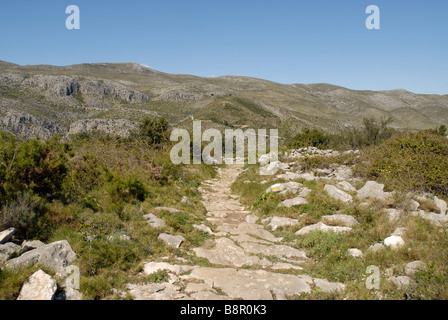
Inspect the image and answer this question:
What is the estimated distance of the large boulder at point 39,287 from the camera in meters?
3.16

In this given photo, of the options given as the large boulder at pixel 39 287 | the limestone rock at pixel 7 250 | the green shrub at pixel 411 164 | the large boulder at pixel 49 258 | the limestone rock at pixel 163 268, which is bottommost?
the limestone rock at pixel 163 268

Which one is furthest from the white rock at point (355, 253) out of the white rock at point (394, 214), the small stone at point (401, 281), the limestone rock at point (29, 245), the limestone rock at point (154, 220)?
the limestone rock at point (29, 245)

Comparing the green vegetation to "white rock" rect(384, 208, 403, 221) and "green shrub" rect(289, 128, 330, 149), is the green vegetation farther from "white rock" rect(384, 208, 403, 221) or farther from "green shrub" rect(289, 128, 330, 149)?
"green shrub" rect(289, 128, 330, 149)

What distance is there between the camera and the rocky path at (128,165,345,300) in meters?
3.88

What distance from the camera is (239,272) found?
467 cm

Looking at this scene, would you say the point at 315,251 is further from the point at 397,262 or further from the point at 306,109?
the point at 306,109

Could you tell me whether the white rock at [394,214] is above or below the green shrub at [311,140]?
below

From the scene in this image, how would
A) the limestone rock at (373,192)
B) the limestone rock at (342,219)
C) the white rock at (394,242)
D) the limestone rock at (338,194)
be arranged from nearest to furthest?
1. the white rock at (394,242)
2. the limestone rock at (342,219)
3. the limestone rock at (373,192)
4. the limestone rock at (338,194)

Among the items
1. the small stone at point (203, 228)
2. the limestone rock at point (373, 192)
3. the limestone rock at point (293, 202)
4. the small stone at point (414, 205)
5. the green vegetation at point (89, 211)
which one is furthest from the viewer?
the limestone rock at point (293, 202)

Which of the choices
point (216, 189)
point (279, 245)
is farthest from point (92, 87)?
point (279, 245)

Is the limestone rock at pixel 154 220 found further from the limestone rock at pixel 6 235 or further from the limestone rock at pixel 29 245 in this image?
the limestone rock at pixel 6 235

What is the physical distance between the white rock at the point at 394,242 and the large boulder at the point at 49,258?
5.70 metres

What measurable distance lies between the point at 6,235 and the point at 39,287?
1.54m

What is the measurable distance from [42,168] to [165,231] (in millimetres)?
3282
